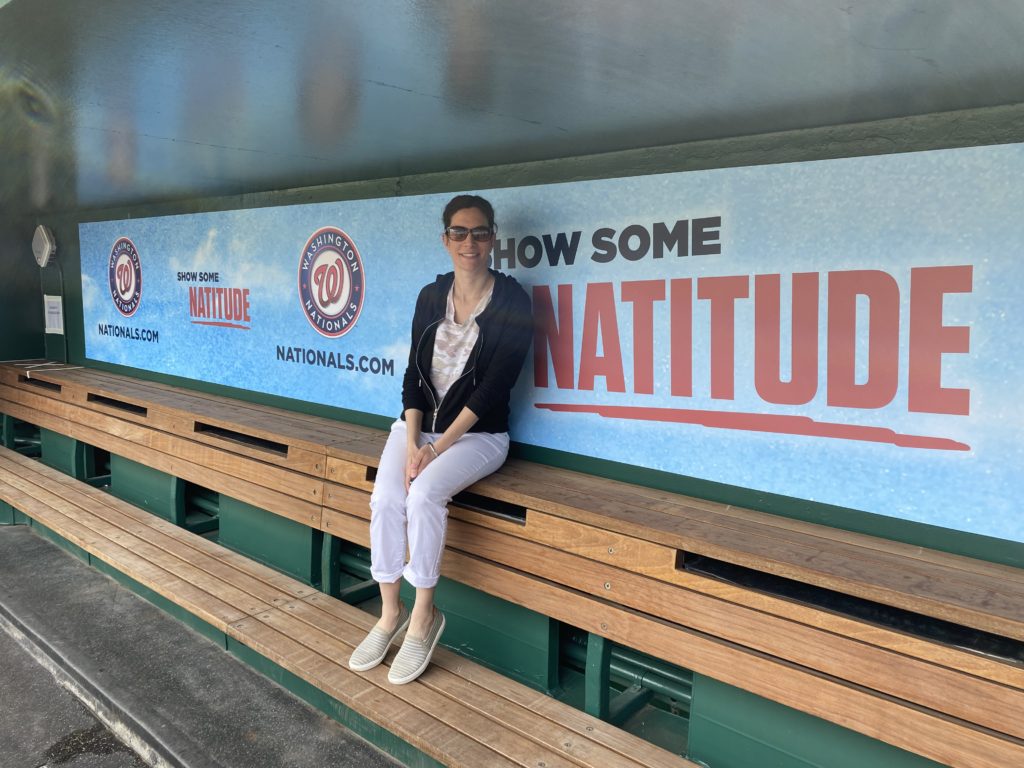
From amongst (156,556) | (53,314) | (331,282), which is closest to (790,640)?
(156,556)

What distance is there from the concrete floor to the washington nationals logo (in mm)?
2325

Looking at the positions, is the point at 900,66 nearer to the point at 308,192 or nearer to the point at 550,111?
the point at 550,111

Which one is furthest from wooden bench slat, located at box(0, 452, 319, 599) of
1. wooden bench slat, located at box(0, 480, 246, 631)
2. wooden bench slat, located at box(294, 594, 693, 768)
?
wooden bench slat, located at box(294, 594, 693, 768)

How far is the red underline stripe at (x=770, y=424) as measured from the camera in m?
1.92

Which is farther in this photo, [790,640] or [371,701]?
[371,701]

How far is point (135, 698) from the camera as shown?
237 centimetres

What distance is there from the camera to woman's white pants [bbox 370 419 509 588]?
213 centimetres

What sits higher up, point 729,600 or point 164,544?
point 729,600

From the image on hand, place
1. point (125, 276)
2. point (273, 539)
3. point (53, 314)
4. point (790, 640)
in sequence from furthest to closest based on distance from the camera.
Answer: point (53, 314)
point (125, 276)
point (273, 539)
point (790, 640)

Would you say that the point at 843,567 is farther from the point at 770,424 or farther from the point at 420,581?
the point at 420,581

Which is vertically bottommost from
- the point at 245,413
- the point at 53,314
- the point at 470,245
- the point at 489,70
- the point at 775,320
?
the point at 245,413

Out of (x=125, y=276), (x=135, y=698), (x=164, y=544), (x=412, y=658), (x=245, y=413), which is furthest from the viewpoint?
(x=125, y=276)

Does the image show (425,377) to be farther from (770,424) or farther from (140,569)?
(140,569)

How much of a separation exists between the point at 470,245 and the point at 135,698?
179 cm
